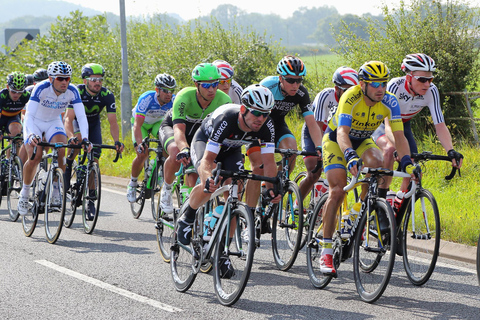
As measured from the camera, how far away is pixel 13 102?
10.8m

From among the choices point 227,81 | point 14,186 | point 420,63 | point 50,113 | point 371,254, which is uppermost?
point 420,63

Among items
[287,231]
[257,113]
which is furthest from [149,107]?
[257,113]

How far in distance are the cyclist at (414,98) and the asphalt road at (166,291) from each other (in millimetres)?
996

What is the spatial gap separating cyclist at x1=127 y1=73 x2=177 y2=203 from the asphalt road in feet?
6.99

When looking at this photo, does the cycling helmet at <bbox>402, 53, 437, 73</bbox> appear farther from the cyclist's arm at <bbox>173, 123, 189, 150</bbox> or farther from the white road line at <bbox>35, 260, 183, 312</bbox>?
the white road line at <bbox>35, 260, 183, 312</bbox>

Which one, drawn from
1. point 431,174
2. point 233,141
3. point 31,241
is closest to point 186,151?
point 233,141

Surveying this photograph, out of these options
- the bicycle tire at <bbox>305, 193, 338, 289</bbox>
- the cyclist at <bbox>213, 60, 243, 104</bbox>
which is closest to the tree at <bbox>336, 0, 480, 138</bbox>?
the cyclist at <bbox>213, 60, 243, 104</bbox>

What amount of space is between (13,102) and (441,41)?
8.52 m

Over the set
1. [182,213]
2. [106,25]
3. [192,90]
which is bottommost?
A: [182,213]

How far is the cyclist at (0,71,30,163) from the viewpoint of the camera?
1041cm

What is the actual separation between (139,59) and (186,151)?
57.6ft

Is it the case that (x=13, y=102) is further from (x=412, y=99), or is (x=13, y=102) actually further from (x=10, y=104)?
(x=412, y=99)

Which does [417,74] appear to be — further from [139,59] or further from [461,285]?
[139,59]

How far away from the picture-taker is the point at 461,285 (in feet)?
19.4
